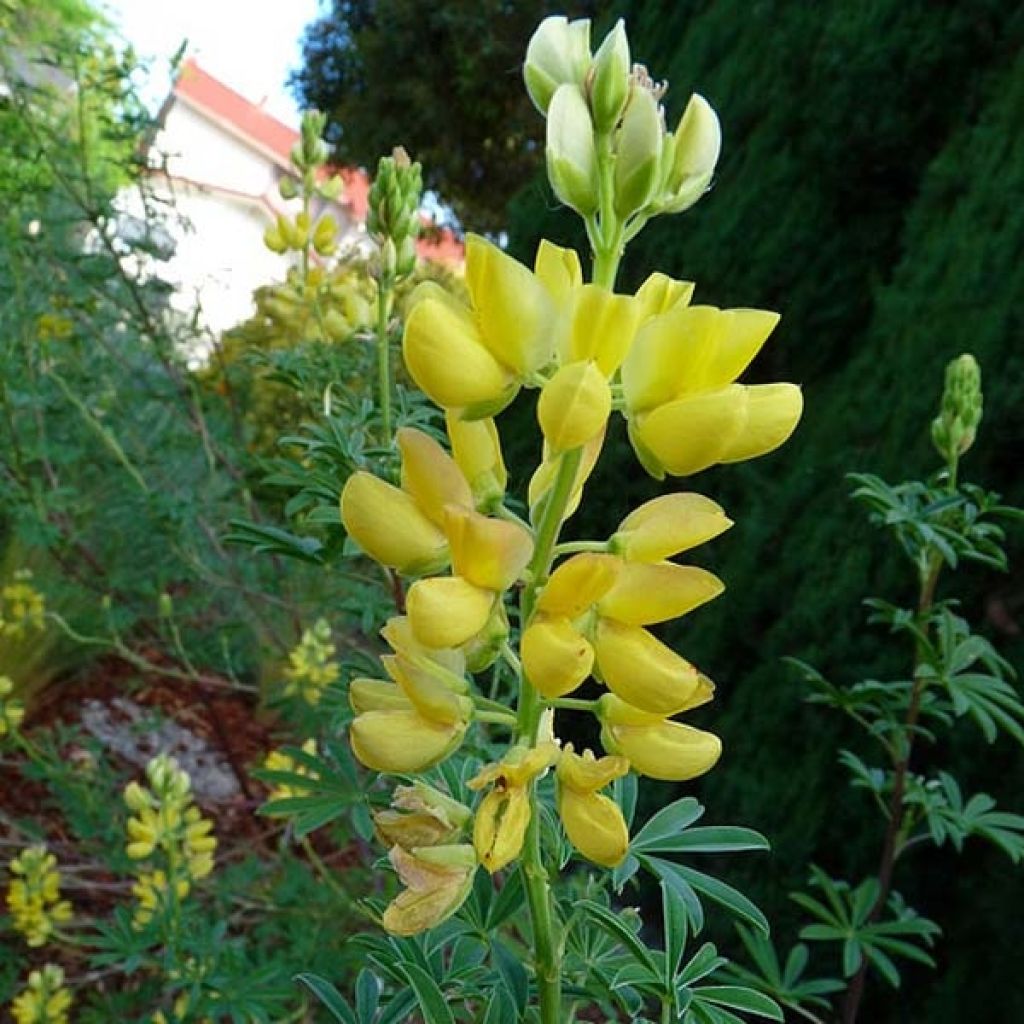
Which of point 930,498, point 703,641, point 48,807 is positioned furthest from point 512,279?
point 48,807

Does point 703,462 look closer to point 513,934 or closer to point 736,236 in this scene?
point 513,934

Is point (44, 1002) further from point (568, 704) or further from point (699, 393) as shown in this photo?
point (699, 393)

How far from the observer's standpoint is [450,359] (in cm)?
59

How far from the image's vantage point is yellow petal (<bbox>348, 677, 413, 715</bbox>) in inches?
25.0

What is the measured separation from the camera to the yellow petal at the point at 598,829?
1.97ft

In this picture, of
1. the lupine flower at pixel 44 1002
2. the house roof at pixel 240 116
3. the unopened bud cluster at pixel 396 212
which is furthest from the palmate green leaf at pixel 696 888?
the house roof at pixel 240 116

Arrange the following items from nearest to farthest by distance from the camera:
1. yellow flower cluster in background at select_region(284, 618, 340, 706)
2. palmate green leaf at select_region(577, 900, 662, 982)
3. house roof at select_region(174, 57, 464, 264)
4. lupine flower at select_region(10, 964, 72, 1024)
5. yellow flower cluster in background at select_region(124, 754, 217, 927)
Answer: palmate green leaf at select_region(577, 900, 662, 982)
yellow flower cluster in background at select_region(124, 754, 217, 927)
lupine flower at select_region(10, 964, 72, 1024)
yellow flower cluster in background at select_region(284, 618, 340, 706)
house roof at select_region(174, 57, 464, 264)

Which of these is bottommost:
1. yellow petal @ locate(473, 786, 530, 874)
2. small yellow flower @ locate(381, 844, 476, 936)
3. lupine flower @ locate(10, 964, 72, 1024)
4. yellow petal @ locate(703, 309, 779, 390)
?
lupine flower @ locate(10, 964, 72, 1024)

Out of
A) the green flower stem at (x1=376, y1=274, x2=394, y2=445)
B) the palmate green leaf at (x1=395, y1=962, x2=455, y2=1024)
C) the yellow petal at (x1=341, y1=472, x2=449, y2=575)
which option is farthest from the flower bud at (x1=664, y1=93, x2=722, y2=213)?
the green flower stem at (x1=376, y1=274, x2=394, y2=445)

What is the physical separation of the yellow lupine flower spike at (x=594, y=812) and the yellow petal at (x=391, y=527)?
0.14 meters

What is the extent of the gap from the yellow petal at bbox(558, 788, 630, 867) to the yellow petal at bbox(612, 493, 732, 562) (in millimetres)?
137

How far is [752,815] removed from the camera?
237 cm

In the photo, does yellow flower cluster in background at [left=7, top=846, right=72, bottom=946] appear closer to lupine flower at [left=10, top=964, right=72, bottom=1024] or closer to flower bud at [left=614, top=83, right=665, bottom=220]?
lupine flower at [left=10, top=964, right=72, bottom=1024]

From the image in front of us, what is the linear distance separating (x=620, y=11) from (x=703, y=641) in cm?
251
